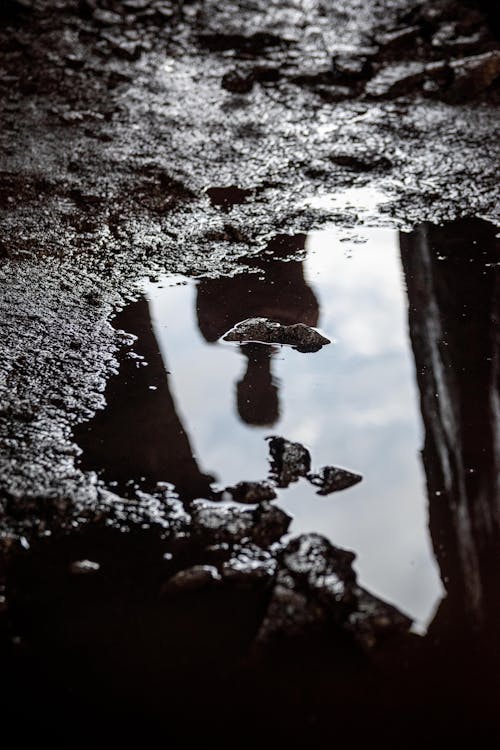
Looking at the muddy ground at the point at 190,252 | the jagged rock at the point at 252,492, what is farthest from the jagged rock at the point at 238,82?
the jagged rock at the point at 252,492

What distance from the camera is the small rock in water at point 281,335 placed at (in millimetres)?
2145

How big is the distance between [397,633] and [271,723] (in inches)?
11.8

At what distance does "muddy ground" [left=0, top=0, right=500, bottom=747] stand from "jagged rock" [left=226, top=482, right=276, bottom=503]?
0.17 feet

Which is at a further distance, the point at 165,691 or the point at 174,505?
the point at 174,505

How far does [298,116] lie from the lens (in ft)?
11.8

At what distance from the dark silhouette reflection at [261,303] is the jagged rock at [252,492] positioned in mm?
329

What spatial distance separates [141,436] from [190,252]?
3.25 feet

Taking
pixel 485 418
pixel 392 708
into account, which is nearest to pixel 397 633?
pixel 392 708

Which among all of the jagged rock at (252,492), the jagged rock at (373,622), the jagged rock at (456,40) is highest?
the jagged rock at (456,40)

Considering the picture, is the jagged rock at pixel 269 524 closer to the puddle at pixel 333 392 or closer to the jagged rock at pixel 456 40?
the puddle at pixel 333 392

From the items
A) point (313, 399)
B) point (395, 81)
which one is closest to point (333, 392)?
point (313, 399)

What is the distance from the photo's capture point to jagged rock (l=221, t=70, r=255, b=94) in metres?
3.88

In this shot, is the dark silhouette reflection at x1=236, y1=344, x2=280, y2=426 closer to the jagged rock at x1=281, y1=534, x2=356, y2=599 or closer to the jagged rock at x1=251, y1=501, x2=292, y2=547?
the jagged rock at x1=251, y1=501, x2=292, y2=547

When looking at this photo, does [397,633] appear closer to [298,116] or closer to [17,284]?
[17,284]
